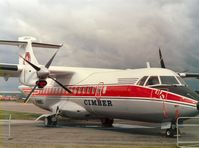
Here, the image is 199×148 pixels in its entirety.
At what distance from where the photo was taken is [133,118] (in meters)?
15.9

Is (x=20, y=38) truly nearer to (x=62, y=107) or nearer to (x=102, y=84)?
(x=62, y=107)

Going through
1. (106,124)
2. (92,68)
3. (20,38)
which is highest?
(20,38)

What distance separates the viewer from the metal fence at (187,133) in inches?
469

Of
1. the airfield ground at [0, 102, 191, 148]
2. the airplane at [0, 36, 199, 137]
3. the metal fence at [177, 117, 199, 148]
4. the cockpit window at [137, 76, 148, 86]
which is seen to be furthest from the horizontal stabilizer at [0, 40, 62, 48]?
the metal fence at [177, 117, 199, 148]

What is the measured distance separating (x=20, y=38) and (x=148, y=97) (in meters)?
13.5

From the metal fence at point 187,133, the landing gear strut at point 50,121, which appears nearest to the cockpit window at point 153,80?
the metal fence at point 187,133

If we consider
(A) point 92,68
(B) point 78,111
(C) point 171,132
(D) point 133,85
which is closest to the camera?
(C) point 171,132

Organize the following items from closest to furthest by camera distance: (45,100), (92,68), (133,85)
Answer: (133,85), (92,68), (45,100)

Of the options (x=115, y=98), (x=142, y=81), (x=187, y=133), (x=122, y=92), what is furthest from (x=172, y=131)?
(x=115, y=98)

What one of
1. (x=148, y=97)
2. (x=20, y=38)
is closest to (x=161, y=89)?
(x=148, y=97)

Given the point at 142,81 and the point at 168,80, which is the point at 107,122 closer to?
the point at 142,81

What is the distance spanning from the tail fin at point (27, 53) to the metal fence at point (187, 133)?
921 cm

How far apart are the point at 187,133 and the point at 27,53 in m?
12.2

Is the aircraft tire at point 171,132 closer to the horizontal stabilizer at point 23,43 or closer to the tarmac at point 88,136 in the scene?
the tarmac at point 88,136
